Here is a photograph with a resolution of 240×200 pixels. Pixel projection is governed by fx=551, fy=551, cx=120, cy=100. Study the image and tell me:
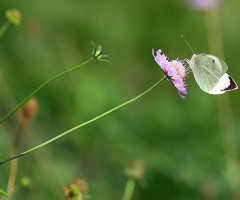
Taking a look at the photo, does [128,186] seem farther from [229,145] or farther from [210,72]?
[210,72]

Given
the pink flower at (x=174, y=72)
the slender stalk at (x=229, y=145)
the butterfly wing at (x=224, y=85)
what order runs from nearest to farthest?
the pink flower at (x=174, y=72)
the butterfly wing at (x=224, y=85)
the slender stalk at (x=229, y=145)

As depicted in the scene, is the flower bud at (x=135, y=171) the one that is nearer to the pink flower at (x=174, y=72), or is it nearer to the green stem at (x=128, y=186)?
the green stem at (x=128, y=186)

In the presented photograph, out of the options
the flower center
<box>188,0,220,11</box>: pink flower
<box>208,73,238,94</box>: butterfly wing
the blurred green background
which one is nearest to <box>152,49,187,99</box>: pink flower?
the flower center

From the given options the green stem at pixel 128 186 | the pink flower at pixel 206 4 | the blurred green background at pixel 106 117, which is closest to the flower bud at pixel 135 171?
the green stem at pixel 128 186

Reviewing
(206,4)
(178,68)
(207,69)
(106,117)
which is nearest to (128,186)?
(106,117)

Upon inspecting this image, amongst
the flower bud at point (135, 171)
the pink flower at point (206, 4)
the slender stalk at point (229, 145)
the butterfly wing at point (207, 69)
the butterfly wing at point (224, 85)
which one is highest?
the pink flower at point (206, 4)

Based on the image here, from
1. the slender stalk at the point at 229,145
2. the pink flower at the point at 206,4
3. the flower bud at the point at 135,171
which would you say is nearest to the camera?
the flower bud at the point at 135,171
